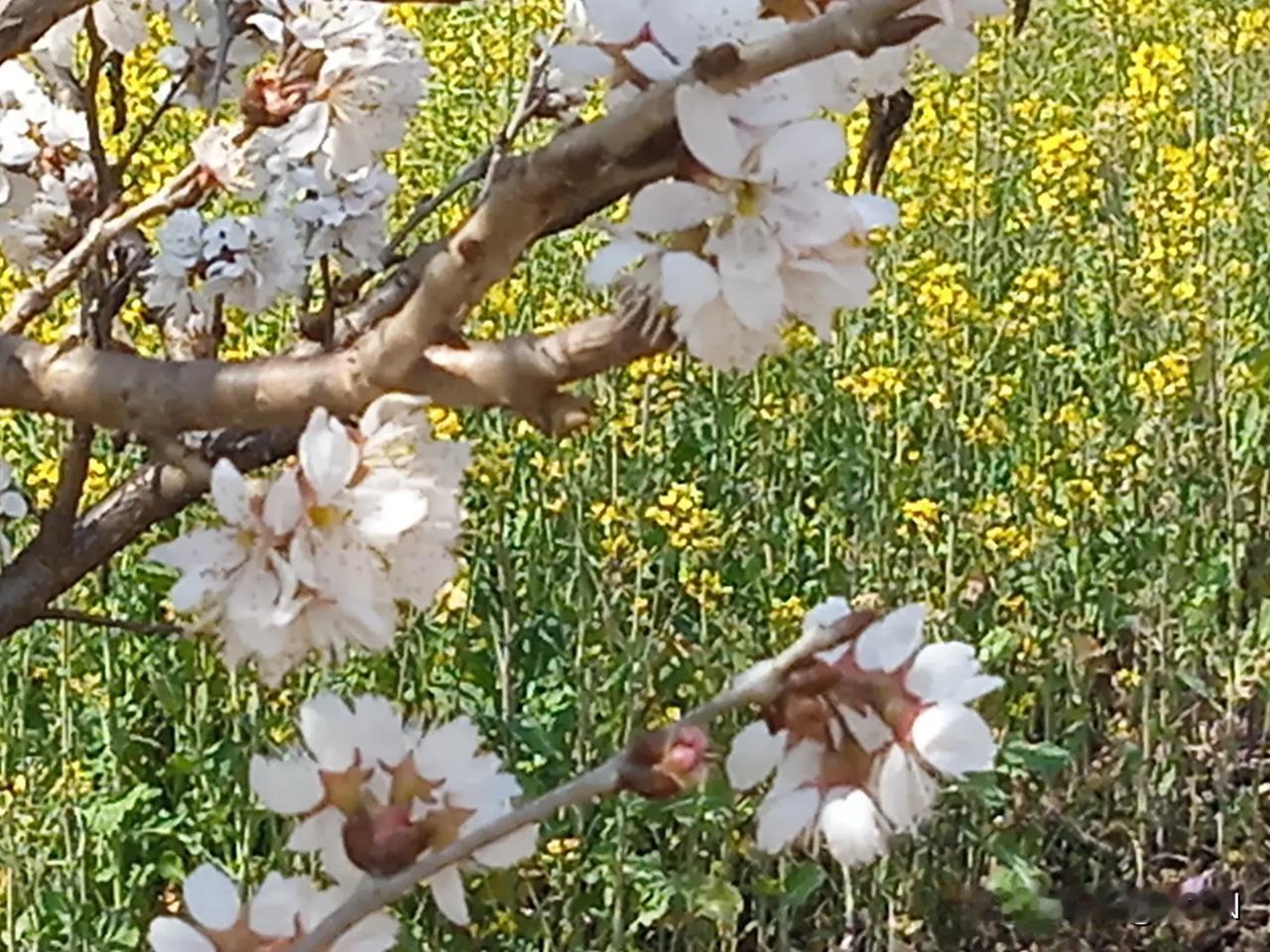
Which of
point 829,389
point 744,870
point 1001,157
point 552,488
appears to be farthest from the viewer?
point 1001,157

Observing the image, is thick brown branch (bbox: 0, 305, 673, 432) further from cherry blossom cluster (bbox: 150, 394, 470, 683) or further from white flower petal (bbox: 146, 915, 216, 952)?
white flower petal (bbox: 146, 915, 216, 952)

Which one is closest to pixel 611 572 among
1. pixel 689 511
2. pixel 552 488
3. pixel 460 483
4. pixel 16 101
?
pixel 689 511

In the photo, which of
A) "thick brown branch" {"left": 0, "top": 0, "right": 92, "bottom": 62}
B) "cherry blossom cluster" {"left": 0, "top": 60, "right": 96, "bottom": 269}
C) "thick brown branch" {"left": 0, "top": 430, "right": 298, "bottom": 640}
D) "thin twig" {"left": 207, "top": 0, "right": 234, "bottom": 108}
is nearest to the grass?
"cherry blossom cluster" {"left": 0, "top": 60, "right": 96, "bottom": 269}

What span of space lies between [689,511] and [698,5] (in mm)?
1715

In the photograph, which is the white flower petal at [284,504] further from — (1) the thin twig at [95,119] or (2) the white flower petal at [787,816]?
(1) the thin twig at [95,119]

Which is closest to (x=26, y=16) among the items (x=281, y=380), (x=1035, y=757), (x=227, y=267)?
(x=281, y=380)

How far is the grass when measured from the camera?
2.22 meters

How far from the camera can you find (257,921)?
2.32 feet

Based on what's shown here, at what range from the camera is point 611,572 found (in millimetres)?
2350

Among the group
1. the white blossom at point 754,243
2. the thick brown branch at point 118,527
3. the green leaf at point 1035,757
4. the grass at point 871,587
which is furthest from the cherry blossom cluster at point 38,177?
the green leaf at point 1035,757

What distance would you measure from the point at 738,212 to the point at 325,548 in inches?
7.5

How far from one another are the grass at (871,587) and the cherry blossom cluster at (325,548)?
4.04 ft

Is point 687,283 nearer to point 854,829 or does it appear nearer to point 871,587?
point 854,829

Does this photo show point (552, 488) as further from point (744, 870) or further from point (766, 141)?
point (766, 141)
